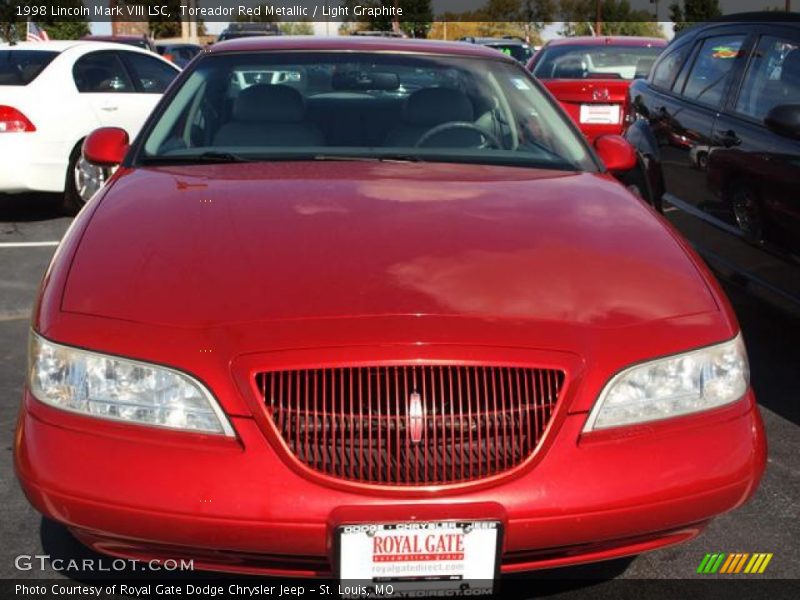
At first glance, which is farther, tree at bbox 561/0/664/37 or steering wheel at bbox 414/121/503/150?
tree at bbox 561/0/664/37

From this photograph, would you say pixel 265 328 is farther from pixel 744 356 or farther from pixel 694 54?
pixel 694 54

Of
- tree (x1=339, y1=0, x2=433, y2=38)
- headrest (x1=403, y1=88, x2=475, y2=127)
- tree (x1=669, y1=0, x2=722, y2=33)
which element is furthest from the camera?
tree (x1=669, y1=0, x2=722, y2=33)

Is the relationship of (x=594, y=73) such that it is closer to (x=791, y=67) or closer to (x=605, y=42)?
(x=605, y=42)

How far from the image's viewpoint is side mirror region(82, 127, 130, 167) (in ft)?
13.7

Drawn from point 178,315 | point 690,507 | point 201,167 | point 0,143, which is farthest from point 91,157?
point 0,143

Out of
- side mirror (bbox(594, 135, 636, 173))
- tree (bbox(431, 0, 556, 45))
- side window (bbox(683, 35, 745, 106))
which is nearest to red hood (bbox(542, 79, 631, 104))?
side window (bbox(683, 35, 745, 106))

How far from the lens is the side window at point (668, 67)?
6.41 meters

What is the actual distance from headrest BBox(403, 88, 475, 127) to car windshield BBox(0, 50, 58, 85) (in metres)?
5.17

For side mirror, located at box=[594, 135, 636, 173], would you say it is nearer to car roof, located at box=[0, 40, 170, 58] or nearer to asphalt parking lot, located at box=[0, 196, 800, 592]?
asphalt parking lot, located at box=[0, 196, 800, 592]

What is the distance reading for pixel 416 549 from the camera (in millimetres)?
2387

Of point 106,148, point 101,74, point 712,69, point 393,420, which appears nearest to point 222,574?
point 393,420

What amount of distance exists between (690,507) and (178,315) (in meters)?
1.30

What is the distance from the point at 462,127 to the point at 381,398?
1.92 m

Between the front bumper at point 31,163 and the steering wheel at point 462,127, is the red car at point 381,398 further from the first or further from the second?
the front bumper at point 31,163
